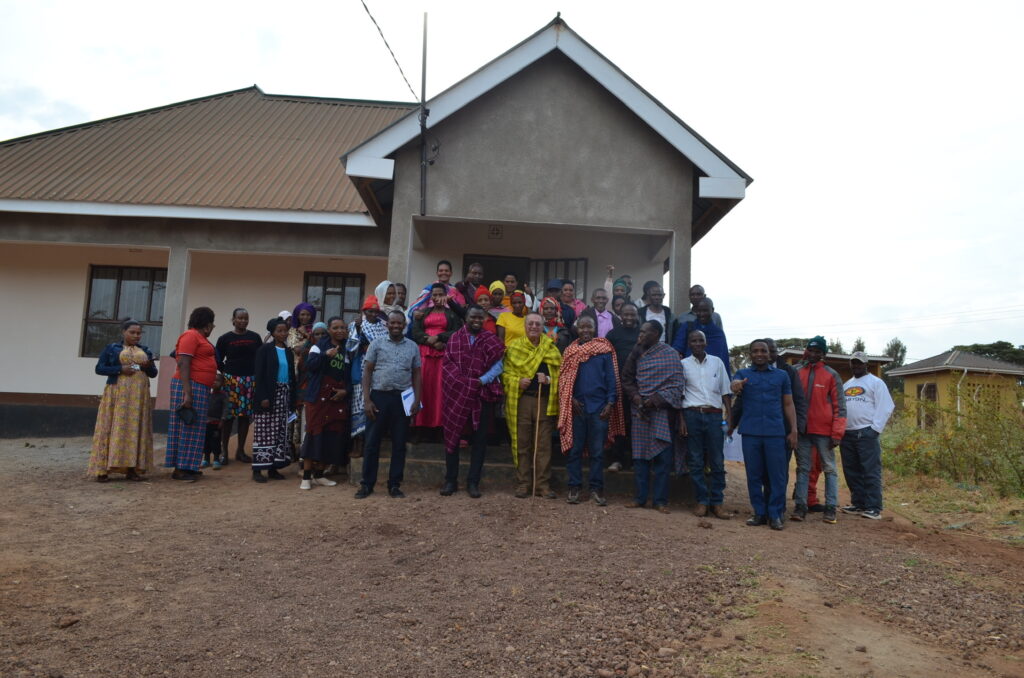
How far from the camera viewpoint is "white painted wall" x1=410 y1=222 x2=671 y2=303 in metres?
10.4

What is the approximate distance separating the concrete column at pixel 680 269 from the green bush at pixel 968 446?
4.39 metres

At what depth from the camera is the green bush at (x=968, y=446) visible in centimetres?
855

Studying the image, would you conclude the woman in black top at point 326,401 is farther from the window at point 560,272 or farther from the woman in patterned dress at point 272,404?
the window at point 560,272

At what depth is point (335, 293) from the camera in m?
11.8

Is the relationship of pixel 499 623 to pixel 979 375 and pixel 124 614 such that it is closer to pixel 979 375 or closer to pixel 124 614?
pixel 124 614

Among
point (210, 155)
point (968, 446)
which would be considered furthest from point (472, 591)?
point (210, 155)

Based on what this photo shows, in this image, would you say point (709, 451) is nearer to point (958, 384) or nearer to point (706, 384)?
point (706, 384)

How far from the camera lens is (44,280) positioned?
1171 cm

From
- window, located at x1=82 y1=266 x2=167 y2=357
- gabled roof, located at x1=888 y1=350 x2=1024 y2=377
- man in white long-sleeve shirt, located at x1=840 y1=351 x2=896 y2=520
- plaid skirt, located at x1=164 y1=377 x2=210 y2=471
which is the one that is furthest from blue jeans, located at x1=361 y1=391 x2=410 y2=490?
gabled roof, located at x1=888 y1=350 x2=1024 y2=377

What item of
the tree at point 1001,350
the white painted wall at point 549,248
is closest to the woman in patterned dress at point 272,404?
the white painted wall at point 549,248

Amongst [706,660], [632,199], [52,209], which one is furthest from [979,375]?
[52,209]

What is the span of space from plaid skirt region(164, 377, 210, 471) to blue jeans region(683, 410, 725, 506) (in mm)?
4813

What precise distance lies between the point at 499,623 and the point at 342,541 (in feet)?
5.63

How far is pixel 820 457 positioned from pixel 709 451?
1.32m
